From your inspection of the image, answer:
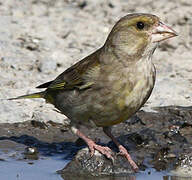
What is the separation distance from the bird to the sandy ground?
135cm

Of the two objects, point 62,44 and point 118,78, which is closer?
point 118,78

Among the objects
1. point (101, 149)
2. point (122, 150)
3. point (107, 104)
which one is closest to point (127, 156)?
point (122, 150)

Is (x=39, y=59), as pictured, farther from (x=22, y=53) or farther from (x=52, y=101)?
(x=52, y=101)

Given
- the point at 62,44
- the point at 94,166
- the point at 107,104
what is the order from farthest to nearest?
the point at 62,44 → the point at 94,166 → the point at 107,104

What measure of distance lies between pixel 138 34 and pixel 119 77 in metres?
0.45

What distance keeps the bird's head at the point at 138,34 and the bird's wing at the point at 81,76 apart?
0.25m

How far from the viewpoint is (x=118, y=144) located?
23.5 ft

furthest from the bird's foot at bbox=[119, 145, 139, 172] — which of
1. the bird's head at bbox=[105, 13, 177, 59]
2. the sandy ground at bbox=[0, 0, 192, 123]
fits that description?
the sandy ground at bbox=[0, 0, 192, 123]

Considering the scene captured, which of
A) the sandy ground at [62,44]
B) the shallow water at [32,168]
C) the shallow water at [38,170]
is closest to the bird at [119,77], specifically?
the shallow water at [38,170]

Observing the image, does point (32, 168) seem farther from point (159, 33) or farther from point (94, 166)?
point (159, 33)

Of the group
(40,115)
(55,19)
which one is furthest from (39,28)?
(40,115)

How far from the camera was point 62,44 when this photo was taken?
10.0 metres

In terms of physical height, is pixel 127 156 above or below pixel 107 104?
below

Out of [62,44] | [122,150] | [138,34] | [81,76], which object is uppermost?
[138,34]
